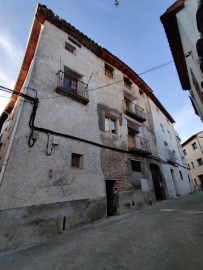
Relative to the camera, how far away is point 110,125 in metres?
10.2

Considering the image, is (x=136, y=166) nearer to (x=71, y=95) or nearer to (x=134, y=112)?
(x=134, y=112)

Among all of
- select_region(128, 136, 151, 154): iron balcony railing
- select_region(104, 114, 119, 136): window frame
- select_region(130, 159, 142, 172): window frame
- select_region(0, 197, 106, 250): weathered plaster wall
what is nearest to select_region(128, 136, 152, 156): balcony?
select_region(128, 136, 151, 154): iron balcony railing

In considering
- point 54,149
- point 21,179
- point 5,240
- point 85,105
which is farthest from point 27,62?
point 5,240

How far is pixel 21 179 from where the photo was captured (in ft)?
17.1

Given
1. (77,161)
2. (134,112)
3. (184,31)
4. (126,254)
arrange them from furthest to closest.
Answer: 1. (134,112)
2. (77,161)
3. (184,31)
4. (126,254)

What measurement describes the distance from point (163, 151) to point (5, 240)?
46.9 feet

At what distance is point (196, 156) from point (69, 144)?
2764cm

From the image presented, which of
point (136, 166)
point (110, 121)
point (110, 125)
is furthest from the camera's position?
point (136, 166)

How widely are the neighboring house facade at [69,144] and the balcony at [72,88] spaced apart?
0.06 meters

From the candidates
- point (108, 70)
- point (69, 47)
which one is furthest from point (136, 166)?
point (69, 47)

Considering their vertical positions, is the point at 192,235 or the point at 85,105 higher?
the point at 85,105

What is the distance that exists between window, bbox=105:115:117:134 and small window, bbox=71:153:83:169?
2920mm

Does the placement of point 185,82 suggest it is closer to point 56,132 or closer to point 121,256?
point 56,132

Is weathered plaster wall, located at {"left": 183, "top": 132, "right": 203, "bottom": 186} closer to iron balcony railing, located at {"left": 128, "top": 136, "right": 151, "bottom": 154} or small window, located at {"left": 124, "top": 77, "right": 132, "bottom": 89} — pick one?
small window, located at {"left": 124, "top": 77, "right": 132, "bottom": 89}
